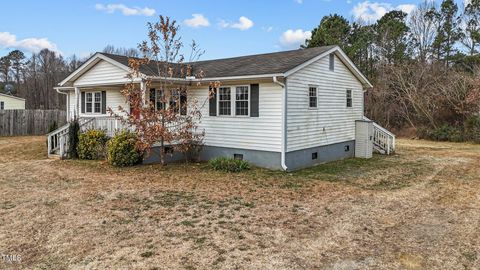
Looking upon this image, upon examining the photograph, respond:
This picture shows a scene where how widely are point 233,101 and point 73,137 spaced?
262 inches

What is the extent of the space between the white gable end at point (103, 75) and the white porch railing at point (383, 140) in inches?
445

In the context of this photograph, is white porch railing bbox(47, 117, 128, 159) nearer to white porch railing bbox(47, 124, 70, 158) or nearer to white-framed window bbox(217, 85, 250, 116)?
white porch railing bbox(47, 124, 70, 158)

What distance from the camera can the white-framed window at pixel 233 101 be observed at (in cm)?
1276

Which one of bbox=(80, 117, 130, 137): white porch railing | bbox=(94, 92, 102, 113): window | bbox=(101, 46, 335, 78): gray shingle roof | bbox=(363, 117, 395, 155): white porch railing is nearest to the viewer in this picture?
bbox=(101, 46, 335, 78): gray shingle roof

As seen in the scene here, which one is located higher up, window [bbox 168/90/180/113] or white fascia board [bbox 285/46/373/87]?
white fascia board [bbox 285/46/373/87]

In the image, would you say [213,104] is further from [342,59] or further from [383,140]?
[383,140]

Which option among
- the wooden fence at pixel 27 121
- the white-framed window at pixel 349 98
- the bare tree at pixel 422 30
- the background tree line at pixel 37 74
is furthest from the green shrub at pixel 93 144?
the background tree line at pixel 37 74

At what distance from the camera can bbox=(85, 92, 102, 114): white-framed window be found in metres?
16.9

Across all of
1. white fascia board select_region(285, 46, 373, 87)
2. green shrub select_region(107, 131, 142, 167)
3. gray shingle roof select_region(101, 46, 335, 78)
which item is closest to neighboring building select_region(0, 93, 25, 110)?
gray shingle roof select_region(101, 46, 335, 78)

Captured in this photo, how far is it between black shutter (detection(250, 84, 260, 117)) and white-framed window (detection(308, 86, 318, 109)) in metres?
2.09

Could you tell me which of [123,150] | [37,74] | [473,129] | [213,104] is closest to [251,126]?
[213,104]

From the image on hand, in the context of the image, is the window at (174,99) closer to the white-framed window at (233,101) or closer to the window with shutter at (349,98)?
the white-framed window at (233,101)

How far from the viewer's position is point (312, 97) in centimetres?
1348

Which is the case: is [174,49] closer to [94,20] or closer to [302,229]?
[302,229]
